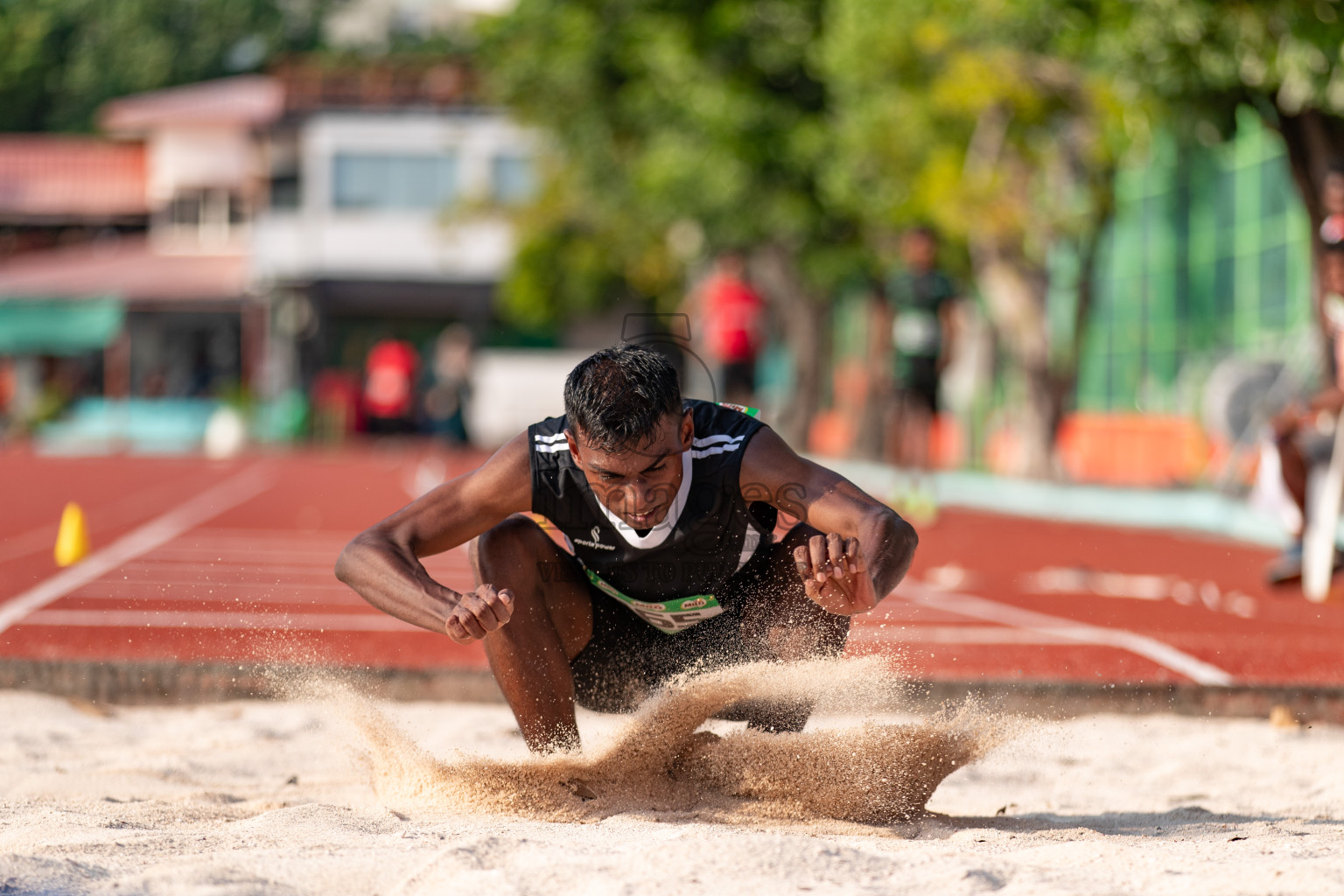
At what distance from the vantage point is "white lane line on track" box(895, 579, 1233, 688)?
616 centimetres

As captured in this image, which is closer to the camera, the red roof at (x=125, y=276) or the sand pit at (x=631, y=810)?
the sand pit at (x=631, y=810)

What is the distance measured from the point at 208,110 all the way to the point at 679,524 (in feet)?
139

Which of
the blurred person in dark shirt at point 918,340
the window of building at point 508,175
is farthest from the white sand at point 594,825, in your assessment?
the window of building at point 508,175

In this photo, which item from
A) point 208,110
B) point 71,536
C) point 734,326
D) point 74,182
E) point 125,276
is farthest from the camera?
point 74,182

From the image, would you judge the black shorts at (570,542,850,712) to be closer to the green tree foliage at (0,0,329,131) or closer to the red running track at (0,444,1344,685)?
the red running track at (0,444,1344,685)

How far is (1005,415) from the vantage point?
26.7 metres

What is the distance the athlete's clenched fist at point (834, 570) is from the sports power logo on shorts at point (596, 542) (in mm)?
631

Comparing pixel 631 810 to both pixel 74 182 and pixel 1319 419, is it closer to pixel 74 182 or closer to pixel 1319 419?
pixel 1319 419

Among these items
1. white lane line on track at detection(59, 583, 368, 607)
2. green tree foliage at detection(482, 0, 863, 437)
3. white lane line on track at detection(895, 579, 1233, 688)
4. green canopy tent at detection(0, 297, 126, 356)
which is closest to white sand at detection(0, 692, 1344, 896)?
white lane line on track at detection(895, 579, 1233, 688)

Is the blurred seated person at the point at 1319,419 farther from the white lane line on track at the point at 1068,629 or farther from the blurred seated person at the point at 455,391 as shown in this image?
the blurred seated person at the point at 455,391

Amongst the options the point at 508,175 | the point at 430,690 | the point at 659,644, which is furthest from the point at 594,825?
the point at 508,175

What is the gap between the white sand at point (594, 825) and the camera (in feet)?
9.48

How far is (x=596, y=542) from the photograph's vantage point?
12.5 feet

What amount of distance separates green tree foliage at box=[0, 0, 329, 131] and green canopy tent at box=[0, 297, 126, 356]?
22966mm
